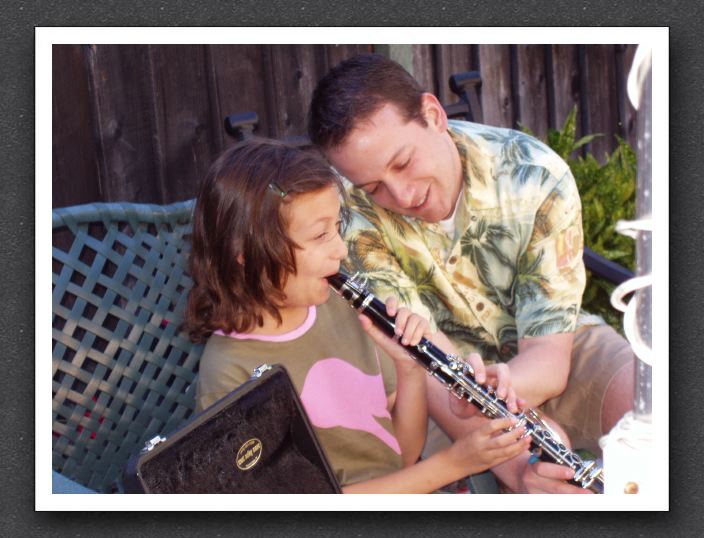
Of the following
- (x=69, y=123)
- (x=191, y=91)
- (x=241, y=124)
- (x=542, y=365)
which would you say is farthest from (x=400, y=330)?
(x=69, y=123)

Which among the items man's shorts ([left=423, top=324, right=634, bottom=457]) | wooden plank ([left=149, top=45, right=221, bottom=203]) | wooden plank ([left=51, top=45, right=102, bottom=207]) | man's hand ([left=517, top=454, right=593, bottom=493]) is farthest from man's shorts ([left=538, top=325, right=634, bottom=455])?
wooden plank ([left=51, top=45, right=102, bottom=207])

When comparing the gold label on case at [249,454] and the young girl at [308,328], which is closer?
the gold label on case at [249,454]

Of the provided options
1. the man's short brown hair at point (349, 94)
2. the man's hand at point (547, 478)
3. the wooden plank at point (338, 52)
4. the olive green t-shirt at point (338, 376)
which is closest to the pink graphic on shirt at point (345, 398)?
the olive green t-shirt at point (338, 376)

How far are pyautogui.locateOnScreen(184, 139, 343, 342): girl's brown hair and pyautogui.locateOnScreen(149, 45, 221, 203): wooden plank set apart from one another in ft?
0.22

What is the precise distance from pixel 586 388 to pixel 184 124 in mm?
866

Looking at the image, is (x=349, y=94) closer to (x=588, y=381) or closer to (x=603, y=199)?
(x=603, y=199)

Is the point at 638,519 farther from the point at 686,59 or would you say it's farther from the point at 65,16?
the point at 65,16

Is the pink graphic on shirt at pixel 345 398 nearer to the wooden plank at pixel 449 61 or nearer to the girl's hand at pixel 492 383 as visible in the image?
the girl's hand at pixel 492 383

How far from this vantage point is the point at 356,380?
184 centimetres

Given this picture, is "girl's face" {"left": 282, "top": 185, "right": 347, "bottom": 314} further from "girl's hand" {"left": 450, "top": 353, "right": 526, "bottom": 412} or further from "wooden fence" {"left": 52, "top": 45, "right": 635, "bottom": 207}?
"girl's hand" {"left": 450, "top": 353, "right": 526, "bottom": 412}

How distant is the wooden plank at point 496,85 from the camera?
1815 mm

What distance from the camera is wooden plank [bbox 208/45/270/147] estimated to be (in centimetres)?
178

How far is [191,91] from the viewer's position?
71.5 inches

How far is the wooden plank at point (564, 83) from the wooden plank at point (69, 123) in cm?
81
